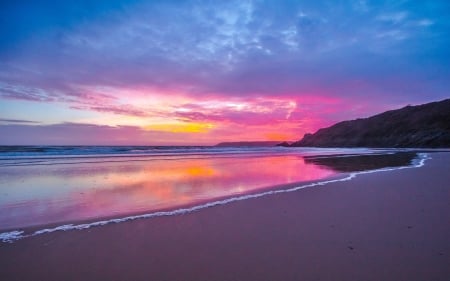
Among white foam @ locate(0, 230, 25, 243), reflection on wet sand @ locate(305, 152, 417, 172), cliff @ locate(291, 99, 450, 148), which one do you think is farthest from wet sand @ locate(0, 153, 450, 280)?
cliff @ locate(291, 99, 450, 148)

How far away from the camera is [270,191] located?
8969mm

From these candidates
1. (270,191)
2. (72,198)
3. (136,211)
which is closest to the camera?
(136,211)

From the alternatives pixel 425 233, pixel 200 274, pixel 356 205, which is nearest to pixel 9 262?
pixel 200 274

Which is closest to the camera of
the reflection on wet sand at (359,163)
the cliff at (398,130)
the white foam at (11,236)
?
the white foam at (11,236)

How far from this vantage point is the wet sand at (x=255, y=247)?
3.40 metres

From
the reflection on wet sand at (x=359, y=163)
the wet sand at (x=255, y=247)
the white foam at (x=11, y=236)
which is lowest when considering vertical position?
the wet sand at (x=255, y=247)

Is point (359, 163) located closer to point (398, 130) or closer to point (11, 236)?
point (11, 236)

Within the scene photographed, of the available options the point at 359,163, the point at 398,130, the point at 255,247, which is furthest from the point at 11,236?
the point at 398,130

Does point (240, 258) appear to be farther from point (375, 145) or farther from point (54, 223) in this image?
point (375, 145)

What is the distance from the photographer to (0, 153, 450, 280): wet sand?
340 centimetres

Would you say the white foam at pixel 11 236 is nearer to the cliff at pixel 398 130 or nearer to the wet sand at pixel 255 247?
the wet sand at pixel 255 247

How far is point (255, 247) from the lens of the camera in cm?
416

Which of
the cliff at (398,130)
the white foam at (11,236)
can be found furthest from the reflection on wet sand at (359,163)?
the cliff at (398,130)

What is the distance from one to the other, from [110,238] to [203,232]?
1.48m
